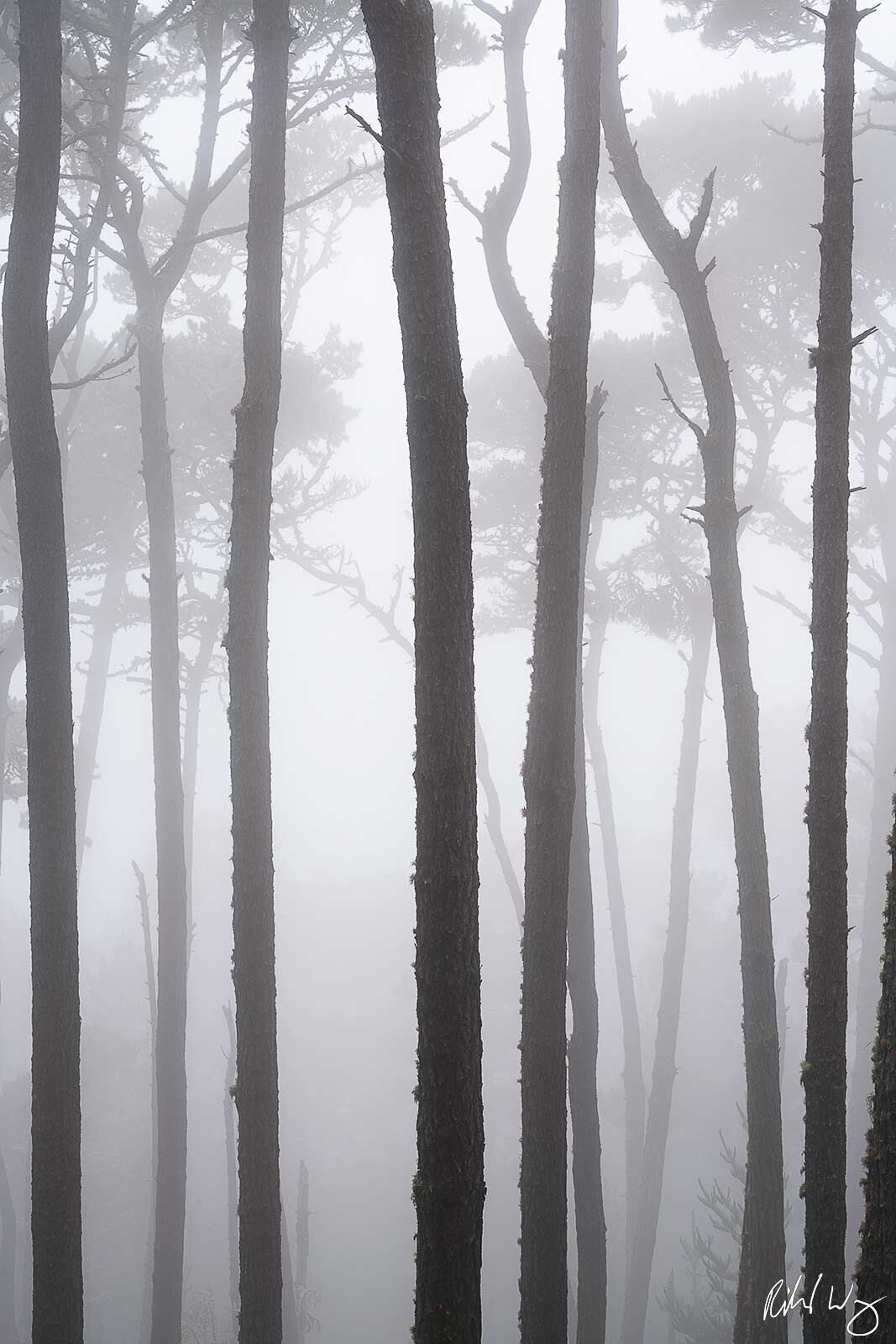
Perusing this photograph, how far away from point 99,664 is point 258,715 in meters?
13.0

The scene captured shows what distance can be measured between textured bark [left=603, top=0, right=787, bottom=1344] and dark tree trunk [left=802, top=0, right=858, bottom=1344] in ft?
4.44

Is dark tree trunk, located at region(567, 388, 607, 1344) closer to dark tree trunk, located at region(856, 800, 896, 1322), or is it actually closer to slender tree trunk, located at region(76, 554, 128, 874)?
dark tree trunk, located at region(856, 800, 896, 1322)

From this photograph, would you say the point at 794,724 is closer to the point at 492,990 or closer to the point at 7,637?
the point at 492,990

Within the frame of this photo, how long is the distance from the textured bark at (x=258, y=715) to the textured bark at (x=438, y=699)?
1.76m

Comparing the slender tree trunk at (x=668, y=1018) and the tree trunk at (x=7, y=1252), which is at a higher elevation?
the slender tree trunk at (x=668, y=1018)

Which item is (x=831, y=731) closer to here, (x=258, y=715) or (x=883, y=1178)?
(x=883, y=1178)

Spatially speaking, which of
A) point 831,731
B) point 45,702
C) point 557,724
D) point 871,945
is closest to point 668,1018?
point 871,945

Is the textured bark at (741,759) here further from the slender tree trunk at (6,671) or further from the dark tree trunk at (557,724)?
the slender tree trunk at (6,671)

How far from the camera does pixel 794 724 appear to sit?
33938mm

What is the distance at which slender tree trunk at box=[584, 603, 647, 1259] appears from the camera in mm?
13789

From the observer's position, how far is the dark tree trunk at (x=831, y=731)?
15.0ft

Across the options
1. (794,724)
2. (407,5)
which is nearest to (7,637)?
(407,5)
